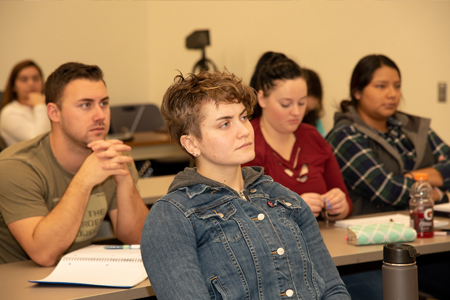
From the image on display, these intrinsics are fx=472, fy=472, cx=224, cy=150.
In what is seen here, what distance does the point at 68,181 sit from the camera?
69.8 inches

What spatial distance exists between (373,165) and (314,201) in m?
0.48

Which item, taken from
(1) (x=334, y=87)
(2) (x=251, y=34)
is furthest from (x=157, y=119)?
(1) (x=334, y=87)

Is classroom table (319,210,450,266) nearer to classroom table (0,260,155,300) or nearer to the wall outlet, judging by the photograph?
classroom table (0,260,155,300)

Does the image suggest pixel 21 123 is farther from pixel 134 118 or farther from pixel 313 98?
pixel 313 98

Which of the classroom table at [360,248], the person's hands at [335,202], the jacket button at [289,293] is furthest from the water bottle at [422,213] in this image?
the jacket button at [289,293]

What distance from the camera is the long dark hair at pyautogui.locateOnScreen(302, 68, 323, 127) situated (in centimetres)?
268

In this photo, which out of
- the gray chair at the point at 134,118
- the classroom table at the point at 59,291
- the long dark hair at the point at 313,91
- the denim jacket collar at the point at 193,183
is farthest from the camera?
the gray chair at the point at 134,118

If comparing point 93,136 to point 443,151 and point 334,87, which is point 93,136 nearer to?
point 334,87

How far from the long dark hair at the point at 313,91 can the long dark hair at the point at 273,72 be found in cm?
64

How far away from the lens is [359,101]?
94.7 inches

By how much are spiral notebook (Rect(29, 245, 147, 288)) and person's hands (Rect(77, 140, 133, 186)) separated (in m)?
0.25

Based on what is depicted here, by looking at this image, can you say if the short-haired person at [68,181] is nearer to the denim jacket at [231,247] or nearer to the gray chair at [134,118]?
the denim jacket at [231,247]

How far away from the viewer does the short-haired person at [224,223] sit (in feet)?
3.45

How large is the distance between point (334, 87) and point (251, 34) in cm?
73
